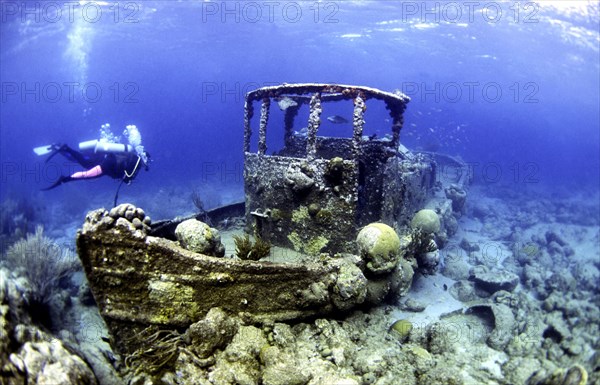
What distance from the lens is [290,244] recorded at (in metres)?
7.76

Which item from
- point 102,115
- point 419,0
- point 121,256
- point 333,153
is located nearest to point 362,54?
point 419,0

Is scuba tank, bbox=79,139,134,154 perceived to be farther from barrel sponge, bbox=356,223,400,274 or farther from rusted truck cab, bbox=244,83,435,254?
barrel sponge, bbox=356,223,400,274

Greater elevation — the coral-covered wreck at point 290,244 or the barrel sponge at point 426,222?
the coral-covered wreck at point 290,244

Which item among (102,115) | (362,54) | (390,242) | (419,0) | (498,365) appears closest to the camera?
(498,365)

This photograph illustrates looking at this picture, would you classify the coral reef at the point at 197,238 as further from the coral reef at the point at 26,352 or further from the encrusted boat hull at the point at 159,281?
the coral reef at the point at 26,352

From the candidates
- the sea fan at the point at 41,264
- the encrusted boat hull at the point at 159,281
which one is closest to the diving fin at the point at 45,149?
the sea fan at the point at 41,264

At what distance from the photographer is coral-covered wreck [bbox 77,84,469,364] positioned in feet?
13.9

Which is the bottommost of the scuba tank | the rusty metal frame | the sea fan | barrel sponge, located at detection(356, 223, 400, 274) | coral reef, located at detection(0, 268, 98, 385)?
the sea fan

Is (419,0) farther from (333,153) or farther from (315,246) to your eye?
(315,246)

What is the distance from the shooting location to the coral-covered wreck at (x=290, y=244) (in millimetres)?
4223

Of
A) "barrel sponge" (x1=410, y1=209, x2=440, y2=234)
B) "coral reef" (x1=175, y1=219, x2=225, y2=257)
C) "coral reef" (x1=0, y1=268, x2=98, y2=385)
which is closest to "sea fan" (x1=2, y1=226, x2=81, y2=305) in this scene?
"coral reef" (x1=175, y1=219, x2=225, y2=257)

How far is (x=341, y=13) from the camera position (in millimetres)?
32344

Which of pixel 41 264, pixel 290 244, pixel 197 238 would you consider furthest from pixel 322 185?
pixel 41 264

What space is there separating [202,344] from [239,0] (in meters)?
33.2
